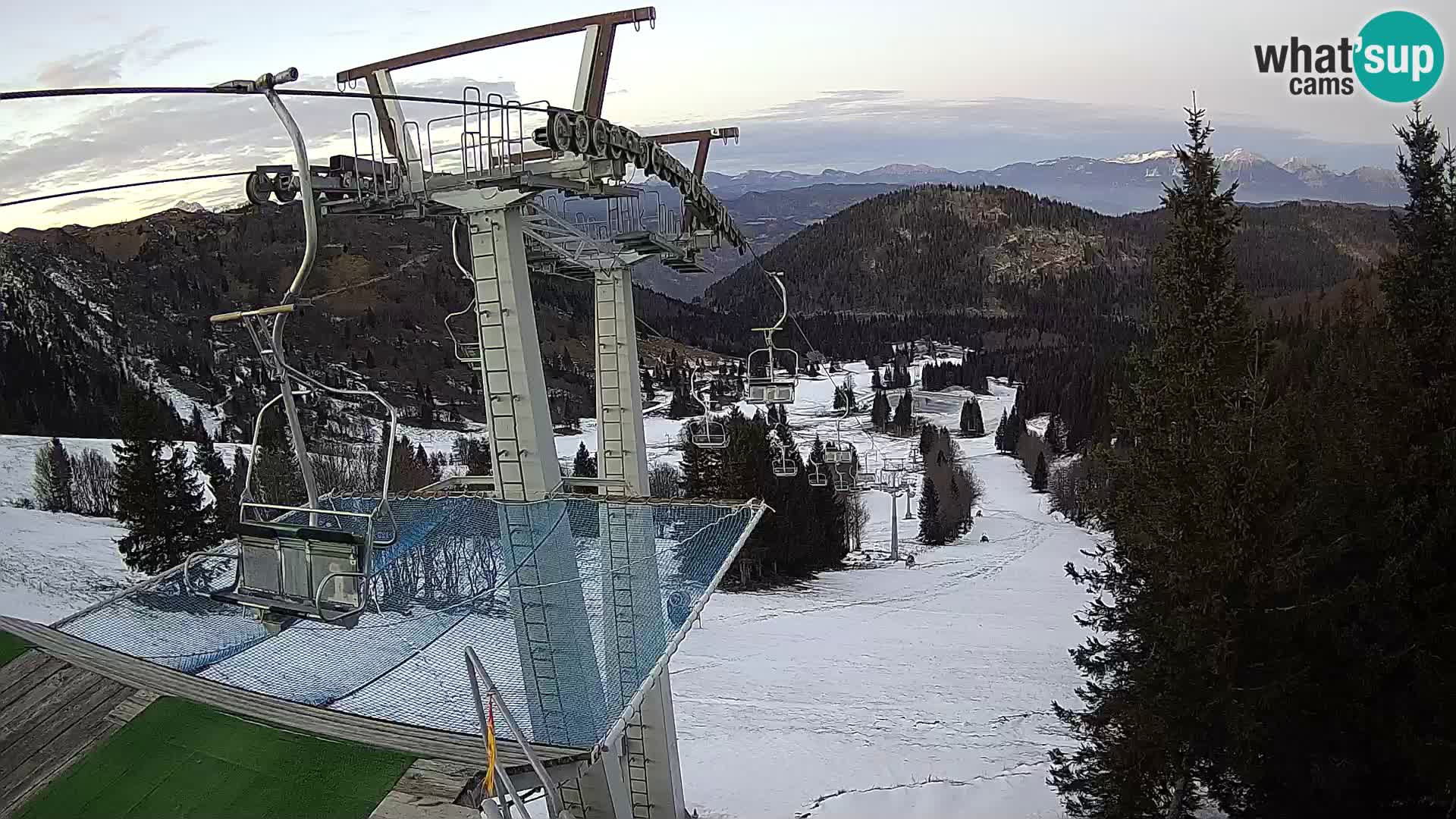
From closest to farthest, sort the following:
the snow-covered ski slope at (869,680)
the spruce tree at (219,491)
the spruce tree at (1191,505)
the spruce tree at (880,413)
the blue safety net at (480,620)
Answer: the blue safety net at (480,620) < the spruce tree at (1191,505) < the snow-covered ski slope at (869,680) < the spruce tree at (219,491) < the spruce tree at (880,413)

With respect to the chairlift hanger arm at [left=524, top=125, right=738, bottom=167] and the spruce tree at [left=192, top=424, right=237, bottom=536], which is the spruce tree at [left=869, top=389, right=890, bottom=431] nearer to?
the spruce tree at [left=192, top=424, right=237, bottom=536]

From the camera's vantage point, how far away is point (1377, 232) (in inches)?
4331

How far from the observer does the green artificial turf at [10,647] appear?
5862 millimetres

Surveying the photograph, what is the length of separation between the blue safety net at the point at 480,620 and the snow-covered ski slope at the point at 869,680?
6.39 meters

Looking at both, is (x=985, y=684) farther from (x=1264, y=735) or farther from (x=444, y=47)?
(x=444, y=47)

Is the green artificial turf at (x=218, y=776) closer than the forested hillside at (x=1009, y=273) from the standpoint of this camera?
Yes

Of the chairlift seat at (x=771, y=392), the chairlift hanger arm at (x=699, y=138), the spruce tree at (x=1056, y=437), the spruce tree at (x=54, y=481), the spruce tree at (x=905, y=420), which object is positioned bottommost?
the spruce tree at (x=1056, y=437)

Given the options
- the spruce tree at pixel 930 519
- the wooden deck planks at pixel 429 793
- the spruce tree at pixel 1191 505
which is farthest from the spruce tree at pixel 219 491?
the spruce tree at pixel 930 519

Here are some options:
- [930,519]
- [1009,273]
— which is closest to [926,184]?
[1009,273]

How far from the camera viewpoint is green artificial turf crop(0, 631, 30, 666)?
19.2 ft

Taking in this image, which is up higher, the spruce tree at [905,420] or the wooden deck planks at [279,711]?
the wooden deck planks at [279,711]

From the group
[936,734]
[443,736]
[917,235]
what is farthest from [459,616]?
[917,235]

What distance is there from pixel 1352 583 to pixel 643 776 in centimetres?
718

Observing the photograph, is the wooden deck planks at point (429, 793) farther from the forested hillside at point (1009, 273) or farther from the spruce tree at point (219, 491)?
the forested hillside at point (1009, 273)
